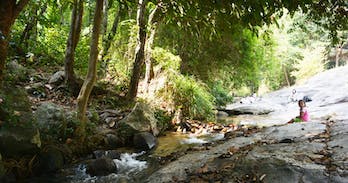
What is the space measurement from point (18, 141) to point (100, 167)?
1.37m

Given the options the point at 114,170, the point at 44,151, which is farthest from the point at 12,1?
the point at 114,170

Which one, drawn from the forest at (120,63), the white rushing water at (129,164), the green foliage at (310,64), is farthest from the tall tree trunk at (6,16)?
the green foliage at (310,64)

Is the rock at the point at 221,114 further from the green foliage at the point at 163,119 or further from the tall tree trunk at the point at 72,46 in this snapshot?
the tall tree trunk at the point at 72,46

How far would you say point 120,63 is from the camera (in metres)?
11.8

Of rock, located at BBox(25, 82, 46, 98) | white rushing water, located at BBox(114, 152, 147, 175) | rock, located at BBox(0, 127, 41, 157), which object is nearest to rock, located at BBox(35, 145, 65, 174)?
rock, located at BBox(0, 127, 41, 157)

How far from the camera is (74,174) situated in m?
5.81

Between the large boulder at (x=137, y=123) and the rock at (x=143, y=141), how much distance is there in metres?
0.20

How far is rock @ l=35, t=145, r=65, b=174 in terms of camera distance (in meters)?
5.69

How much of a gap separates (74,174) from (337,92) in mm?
18946

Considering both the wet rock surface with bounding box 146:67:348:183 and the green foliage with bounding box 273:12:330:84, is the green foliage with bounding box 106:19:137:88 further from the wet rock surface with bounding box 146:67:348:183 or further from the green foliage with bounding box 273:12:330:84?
the green foliage with bounding box 273:12:330:84

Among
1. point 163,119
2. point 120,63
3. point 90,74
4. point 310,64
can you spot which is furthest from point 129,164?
point 310,64

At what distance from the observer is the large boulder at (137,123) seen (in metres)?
8.09

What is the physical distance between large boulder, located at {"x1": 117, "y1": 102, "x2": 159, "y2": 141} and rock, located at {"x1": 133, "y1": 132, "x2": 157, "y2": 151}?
7.9 inches

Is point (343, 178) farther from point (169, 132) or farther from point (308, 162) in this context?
point (169, 132)
